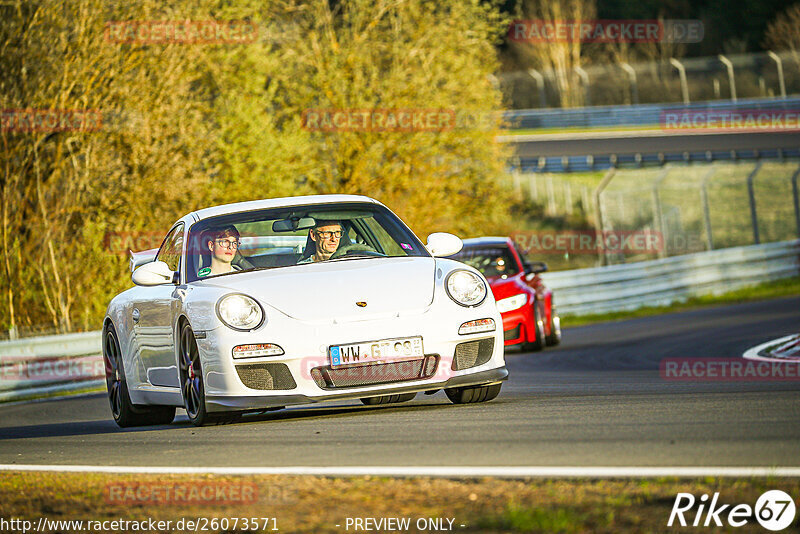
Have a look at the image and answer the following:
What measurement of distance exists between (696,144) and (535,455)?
5126 cm

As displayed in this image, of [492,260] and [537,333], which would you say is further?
[492,260]

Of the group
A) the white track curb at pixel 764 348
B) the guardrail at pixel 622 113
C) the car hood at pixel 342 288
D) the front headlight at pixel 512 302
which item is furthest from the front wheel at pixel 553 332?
the guardrail at pixel 622 113

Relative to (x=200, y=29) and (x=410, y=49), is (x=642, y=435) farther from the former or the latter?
(x=410, y=49)

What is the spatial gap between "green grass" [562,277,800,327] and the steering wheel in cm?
1495

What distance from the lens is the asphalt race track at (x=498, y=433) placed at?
20.0 ft

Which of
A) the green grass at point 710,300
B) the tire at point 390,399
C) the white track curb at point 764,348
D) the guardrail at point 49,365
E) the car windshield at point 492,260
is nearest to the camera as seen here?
the tire at point 390,399

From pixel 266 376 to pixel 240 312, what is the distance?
0.40 meters

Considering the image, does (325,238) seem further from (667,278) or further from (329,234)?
(667,278)

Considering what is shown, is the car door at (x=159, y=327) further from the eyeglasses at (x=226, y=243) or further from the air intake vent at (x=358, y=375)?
the air intake vent at (x=358, y=375)

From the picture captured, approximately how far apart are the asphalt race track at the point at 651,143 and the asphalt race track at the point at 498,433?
41.8 m

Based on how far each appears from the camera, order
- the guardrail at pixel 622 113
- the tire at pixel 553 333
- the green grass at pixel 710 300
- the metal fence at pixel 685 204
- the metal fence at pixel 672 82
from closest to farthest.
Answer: the tire at pixel 553 333 < the green grass at pixel 710 300 < the metal fence at pixel 685 204 < the guardrail at pixel 622 113 < the metal fence at pixel 672 82

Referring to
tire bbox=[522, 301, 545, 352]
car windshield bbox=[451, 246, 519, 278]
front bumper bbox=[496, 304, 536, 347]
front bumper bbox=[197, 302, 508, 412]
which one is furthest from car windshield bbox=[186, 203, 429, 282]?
car windshield bbox=[451, 246, 519, 278]

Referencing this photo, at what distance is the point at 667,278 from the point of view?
88.7 feet

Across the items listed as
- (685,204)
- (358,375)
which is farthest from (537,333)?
(685,204)
